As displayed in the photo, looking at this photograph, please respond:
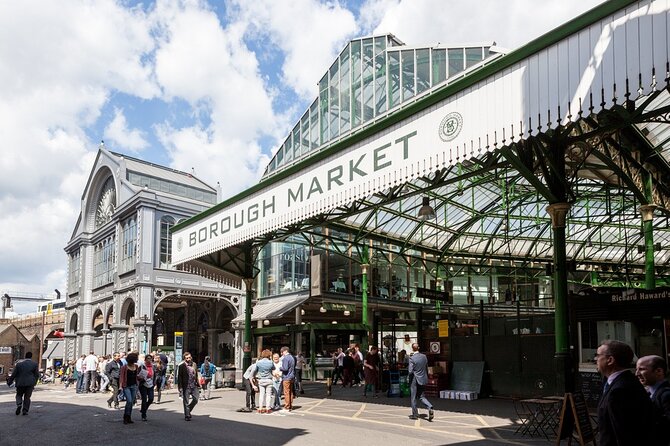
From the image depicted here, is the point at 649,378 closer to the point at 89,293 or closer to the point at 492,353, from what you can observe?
the point at 492,353

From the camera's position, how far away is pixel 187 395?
14219 mm

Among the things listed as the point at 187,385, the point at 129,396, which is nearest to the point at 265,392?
the point at 187,385

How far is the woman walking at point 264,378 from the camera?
1536 cm

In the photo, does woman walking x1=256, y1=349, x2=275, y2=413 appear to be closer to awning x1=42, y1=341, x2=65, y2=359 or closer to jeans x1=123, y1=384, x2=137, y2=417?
jeans x1=123, y1=384, x2=137, y2=417

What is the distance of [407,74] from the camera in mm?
31781

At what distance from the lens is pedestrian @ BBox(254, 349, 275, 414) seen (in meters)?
15.4

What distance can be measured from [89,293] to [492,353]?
39.7 m

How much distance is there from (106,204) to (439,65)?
30.1 meters

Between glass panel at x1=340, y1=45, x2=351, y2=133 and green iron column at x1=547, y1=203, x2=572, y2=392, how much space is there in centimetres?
2341

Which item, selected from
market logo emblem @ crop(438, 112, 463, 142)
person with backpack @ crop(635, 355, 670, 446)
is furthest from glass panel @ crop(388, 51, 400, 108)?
person with backpack @ crop(635, 355, 670, 446)

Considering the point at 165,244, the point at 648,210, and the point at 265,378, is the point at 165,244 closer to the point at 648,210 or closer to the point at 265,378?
the point at 265,378

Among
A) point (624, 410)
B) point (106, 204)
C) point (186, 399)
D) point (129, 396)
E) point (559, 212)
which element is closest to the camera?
point (624, 410)

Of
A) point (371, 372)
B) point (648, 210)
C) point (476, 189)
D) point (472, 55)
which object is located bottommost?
point (371, 372)

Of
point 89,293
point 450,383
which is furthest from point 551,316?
point 89,293
